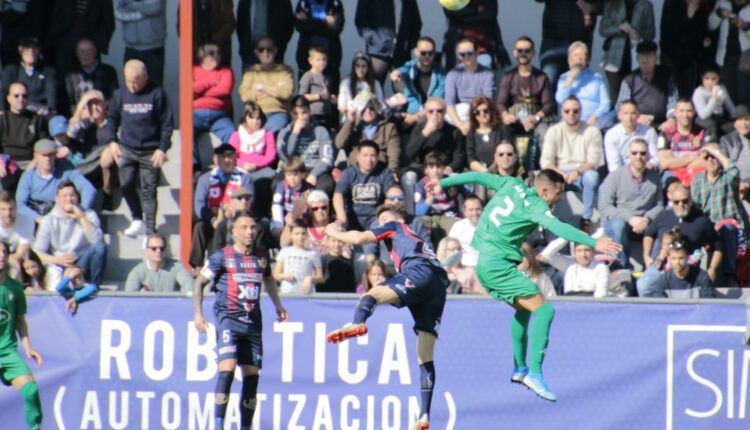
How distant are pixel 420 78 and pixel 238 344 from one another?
5.24 metres

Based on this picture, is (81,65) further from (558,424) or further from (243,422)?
(558,424)

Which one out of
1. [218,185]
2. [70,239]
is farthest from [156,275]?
[218,185]

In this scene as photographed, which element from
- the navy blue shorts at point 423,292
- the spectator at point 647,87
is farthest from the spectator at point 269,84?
the navy blue shorts at point 423,292

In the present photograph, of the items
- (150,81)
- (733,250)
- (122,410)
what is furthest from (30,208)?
(733,250)

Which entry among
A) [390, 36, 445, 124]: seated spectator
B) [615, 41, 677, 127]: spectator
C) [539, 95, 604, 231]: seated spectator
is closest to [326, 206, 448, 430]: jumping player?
[539, 95, 604, 231]: seated spectator

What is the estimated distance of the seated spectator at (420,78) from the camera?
1727 centimetres

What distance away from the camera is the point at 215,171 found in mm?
16297

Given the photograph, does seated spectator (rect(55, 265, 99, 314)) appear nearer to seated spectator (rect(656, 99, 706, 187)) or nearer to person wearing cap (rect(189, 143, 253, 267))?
person wearing cap (rect(189, 143, 253, 267))

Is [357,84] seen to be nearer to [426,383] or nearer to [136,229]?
[136,229]

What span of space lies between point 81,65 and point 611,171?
625cm

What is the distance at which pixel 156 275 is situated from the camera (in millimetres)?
15312

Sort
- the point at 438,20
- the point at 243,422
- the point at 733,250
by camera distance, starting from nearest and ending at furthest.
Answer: the point at 243,422, the point at 733,250, the point at 438,20

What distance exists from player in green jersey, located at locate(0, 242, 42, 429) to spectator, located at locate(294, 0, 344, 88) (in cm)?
514

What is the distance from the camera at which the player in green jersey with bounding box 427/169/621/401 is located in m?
11.6
